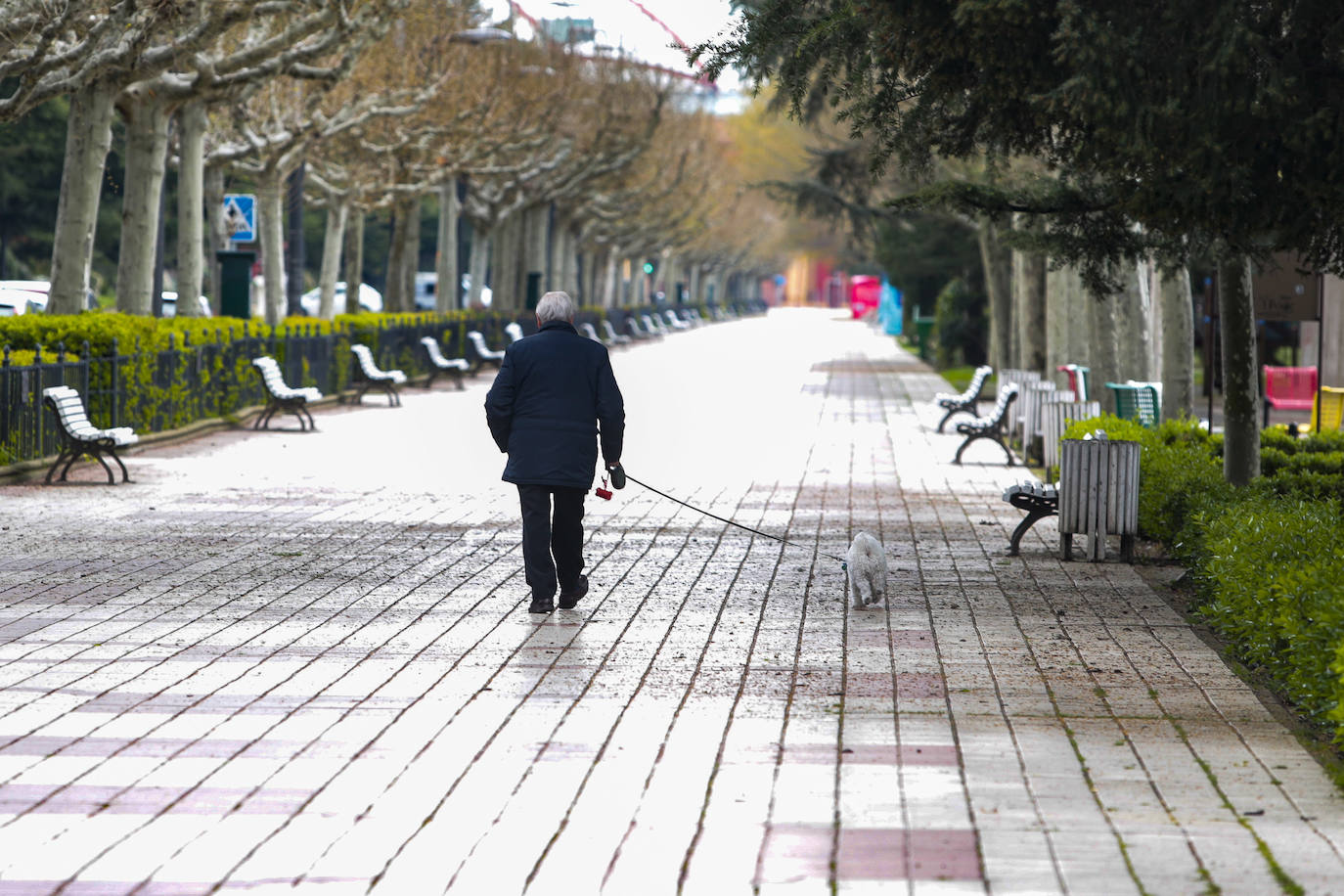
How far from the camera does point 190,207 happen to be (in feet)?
80.5

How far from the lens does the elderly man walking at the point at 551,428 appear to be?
31.1ft

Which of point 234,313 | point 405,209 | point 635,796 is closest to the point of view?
point 635,796

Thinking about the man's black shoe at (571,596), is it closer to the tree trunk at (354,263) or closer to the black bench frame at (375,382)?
the black bench frame at (375,382)

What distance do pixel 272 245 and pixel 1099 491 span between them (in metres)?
22.2

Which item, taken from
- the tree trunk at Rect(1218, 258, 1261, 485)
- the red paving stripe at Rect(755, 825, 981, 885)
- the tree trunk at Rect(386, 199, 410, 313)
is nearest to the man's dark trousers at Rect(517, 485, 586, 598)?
the red paving stripe at Rect(755, 825, 981, 885)

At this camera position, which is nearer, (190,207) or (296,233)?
(190,207)

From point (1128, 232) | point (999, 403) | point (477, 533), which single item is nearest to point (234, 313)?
point (999, 403)

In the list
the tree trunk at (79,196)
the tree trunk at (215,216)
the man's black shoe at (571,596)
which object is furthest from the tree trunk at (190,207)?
the man's black shoe at (571,596)

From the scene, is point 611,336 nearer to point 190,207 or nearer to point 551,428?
point 190,207

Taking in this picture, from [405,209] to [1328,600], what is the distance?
3552 centimetres

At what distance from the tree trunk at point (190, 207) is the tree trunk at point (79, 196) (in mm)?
2931

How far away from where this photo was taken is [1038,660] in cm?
835

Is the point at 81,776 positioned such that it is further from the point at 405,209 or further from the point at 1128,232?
the point at 405,209

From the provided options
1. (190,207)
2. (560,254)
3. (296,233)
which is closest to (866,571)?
(190,207)
